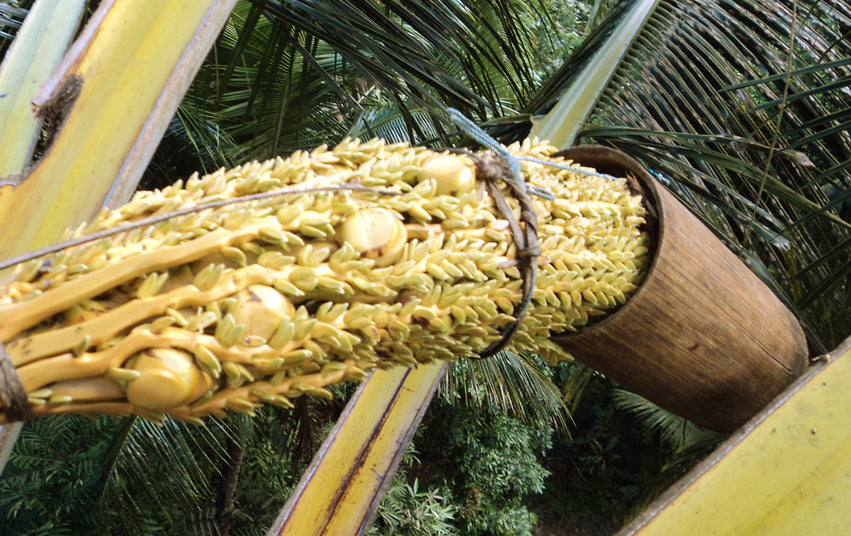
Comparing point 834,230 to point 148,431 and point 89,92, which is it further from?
point 148,431

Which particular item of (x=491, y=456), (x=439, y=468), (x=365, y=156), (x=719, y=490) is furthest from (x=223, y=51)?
(x=439, y=468)

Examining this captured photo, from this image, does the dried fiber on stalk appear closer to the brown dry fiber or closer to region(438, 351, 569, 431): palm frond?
the brown dry fiber

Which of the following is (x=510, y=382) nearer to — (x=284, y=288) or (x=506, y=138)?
(x=506, y=138)

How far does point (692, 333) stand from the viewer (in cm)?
71

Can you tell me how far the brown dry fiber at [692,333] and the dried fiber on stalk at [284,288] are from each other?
0.05 meters

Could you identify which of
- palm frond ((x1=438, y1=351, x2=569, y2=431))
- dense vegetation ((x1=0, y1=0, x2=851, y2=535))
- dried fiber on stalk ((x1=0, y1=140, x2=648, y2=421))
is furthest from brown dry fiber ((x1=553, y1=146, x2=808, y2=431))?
palm frond ((x1=438, y1=351, x2=569, y2=431))

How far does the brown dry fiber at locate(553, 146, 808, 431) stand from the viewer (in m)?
0.69

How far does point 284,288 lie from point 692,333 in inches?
18.8

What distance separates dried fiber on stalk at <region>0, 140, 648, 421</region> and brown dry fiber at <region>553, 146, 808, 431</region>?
0.05 metres

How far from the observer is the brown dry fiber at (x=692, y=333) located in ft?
2.26

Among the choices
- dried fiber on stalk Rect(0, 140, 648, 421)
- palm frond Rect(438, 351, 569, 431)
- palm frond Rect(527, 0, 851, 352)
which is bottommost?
palm frond Rect(438, 351, 569, 431)

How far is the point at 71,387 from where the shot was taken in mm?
401

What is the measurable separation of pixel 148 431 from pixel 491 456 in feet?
9.59

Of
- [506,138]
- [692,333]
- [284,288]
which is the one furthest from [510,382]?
[284,288]
